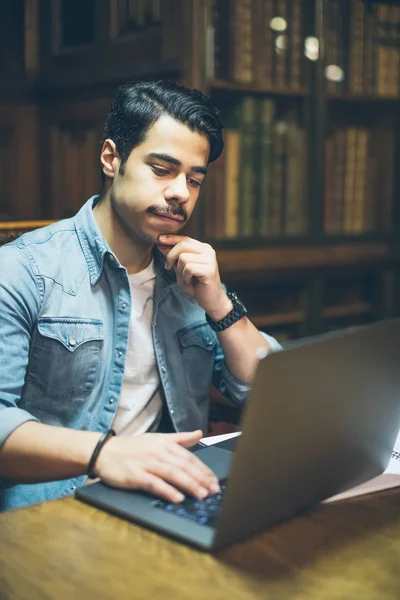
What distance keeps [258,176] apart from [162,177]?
1.22m

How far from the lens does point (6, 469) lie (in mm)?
1181

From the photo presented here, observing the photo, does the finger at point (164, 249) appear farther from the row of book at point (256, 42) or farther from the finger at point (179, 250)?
the row of book at point (256, 42)

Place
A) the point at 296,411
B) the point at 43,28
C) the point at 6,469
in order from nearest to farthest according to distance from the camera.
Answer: the point at 296,411 < the point at 6,469 < the point at 43,28

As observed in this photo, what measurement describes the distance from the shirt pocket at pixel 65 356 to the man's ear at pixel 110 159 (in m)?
0.32

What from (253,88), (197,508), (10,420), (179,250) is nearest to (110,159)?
(179,250)

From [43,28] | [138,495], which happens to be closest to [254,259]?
[43,28]

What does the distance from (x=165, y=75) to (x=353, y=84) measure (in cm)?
83

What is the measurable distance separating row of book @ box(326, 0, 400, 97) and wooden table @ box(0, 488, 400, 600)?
7.26 feet

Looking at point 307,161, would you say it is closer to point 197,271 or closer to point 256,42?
point 256,42

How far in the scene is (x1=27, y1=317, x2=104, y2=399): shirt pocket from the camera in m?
1.42

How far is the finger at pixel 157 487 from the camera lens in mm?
933

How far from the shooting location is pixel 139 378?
1546mm

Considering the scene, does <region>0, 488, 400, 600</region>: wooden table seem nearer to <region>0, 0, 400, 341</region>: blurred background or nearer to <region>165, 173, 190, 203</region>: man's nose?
<region>165, 173, 190, 203</region>: man's nose

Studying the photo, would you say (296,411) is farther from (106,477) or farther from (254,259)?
(254,259)
